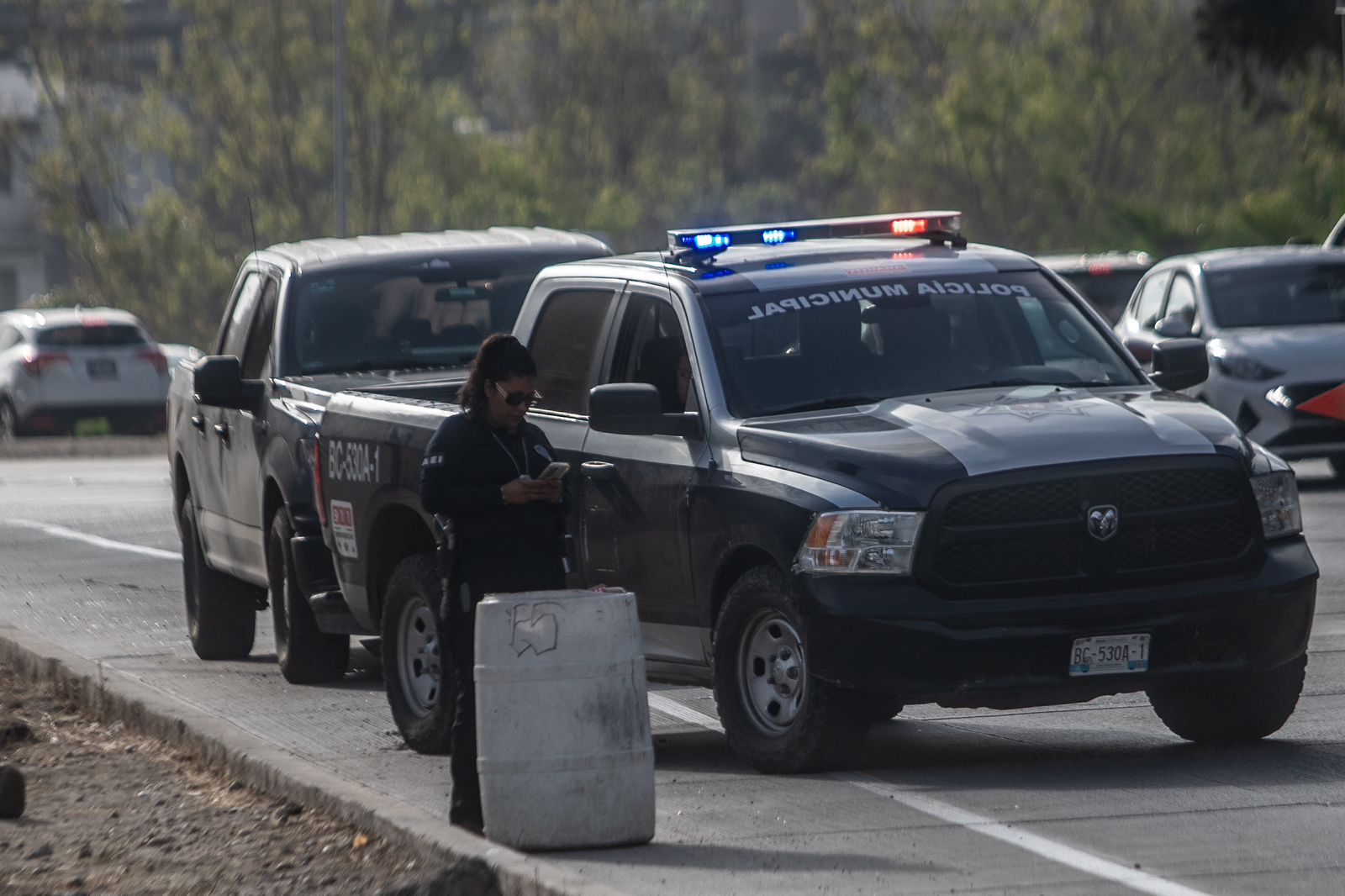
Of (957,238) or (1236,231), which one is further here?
(1236,231)

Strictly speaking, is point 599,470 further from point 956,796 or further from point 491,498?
point 956,796

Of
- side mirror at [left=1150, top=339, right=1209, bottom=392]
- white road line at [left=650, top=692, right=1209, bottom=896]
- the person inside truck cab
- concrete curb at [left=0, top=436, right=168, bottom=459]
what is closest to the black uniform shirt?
white road line at [left=650, top=692, right=1209, bottom=896]

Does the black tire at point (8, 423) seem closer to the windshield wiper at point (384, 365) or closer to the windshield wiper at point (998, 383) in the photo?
the windshield wiper at point (384, 365)

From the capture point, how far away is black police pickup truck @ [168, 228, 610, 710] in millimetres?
11570

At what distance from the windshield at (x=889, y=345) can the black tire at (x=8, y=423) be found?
26413mm

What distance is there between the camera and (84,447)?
31.7 meters

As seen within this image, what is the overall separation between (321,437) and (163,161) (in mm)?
57834

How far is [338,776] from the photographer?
327 inches

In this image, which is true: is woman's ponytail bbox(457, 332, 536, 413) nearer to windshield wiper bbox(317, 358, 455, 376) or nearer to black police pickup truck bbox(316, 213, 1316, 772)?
black police pickup truck bbox(316, 213, 1316, 772)

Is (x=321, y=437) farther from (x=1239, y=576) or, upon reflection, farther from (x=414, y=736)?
(x=1239, y=576)

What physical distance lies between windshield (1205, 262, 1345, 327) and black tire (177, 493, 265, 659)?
9.30 metres

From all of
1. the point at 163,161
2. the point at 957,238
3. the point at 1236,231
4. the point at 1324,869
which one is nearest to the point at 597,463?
the point at 957,238

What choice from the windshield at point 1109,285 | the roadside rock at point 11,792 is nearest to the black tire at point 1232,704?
the roadside rock at point 11,792

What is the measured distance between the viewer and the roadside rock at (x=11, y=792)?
8.32m
